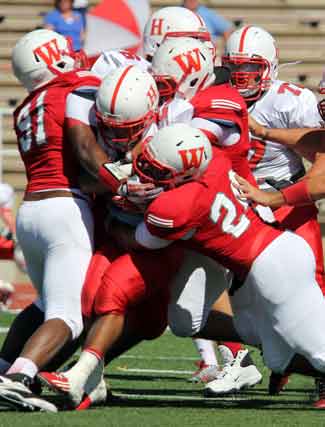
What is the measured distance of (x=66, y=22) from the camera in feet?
38.0

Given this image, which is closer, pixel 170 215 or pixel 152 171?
pixel 170 215

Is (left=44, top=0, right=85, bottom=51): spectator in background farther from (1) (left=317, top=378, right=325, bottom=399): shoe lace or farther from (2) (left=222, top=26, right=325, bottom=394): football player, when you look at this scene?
(1) (left=317, top=378, right=325, bottom=399): shoe lace

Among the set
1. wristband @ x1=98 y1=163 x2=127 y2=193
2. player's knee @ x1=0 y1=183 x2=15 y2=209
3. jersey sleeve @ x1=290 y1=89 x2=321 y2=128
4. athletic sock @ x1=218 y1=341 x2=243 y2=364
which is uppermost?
wristband @ x1=98 y1=163 x2=127 y2=193

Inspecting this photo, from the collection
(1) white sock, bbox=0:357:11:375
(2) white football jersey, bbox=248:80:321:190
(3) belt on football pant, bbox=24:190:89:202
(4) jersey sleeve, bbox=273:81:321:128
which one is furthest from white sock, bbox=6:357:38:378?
(4) jersey sleeve, bbox=273:81:321:128

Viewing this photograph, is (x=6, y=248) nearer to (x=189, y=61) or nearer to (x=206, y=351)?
(x=206, y=351)

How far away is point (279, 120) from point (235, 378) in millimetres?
1291

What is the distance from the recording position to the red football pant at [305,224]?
6160 millimetres

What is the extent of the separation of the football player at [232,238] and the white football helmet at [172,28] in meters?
1.12

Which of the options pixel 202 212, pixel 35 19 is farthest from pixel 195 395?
pixel 35 19

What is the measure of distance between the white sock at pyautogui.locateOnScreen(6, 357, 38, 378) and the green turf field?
16 centimetres

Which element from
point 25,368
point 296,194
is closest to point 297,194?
point 296,194

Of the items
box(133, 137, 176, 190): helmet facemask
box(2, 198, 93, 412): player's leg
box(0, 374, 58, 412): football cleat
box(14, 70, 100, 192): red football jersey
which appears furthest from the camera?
box(14, 70, 100, 192): red football jersey

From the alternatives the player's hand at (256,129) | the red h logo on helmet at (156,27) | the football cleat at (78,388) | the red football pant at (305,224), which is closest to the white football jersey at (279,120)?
the red football pant at (305,224)

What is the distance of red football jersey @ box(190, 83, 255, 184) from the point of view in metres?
5.42
